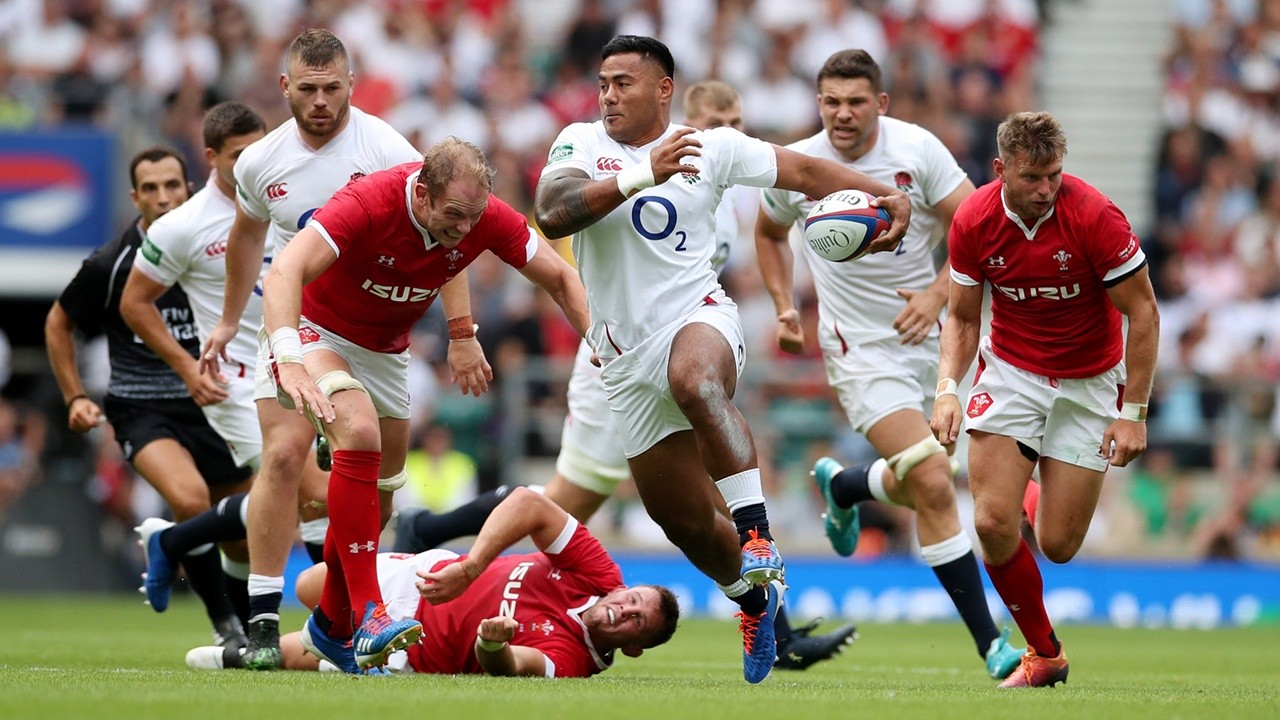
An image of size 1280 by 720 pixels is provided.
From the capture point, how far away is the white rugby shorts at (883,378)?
31.9 ft

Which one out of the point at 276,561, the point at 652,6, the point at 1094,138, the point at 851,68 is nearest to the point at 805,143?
the point at 851,68

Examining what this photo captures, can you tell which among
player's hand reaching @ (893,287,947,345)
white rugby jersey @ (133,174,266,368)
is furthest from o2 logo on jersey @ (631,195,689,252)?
white rugby jersey @ (133,174,266,368)

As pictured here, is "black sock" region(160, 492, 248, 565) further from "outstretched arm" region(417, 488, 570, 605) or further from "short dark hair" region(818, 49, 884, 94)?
"short dark hair" region(818, 49, 884, 94)

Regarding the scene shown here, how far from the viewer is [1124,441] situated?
7.81m

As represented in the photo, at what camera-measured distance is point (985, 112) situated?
1906cm

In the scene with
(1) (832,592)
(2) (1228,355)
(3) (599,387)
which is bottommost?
(1) (832,592)

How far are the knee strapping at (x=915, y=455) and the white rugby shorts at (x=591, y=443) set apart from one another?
1.74 m

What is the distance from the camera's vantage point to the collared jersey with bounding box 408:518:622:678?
794 cm

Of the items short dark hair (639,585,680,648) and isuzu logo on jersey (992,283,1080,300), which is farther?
isuzu logo on jersey (992,283,1080,300)

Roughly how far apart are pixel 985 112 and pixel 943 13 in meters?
2.41

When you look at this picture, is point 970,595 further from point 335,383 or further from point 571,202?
point 335,383

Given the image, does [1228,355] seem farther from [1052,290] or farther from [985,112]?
[1052,290]

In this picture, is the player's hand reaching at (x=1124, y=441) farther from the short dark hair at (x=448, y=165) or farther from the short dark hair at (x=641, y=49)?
the short dark hair at (x=448, y=165)

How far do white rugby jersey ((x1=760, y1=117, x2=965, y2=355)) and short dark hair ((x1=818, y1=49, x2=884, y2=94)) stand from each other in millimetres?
326
